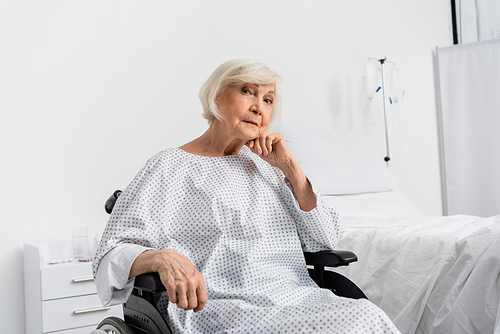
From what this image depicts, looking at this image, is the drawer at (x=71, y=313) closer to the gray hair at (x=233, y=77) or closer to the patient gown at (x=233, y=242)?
the patient gown at (x=233, y=242)

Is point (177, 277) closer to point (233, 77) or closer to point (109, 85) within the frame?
point (233, 77)

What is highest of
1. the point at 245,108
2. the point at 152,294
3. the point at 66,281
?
the point at 245,108

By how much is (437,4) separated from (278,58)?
219 centimetres

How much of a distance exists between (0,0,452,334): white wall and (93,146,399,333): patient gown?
3.74 feet

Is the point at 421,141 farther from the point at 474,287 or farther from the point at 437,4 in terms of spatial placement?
the point at 474,287

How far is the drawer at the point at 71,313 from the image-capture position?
1.89 m

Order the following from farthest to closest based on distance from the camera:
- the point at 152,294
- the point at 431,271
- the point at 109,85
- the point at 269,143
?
the point at 109,85, the point at 431,271, the point at 269,143, the point at 152,294

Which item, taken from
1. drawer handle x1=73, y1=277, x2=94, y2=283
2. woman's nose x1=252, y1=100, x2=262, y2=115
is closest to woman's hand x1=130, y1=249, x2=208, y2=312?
woman's nose x1=252, y1=100, x2=262, y2=115

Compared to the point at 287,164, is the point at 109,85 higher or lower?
A: higher

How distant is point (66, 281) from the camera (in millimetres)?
1940

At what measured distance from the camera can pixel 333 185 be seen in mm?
2703

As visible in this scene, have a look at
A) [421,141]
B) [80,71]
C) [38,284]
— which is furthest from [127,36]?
[421,141]

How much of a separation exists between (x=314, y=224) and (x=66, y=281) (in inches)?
44.0

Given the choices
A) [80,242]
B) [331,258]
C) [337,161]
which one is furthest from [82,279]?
[337,161]
